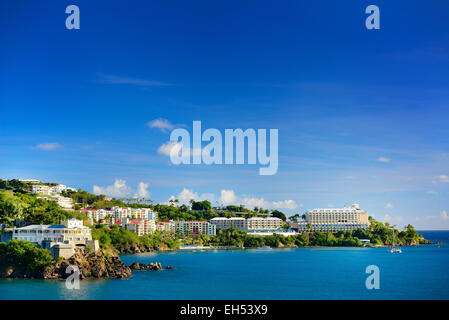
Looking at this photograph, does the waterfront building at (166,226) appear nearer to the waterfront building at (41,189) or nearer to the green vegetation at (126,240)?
the green vegetation at (126,240)

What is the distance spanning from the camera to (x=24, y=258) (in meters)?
23.3

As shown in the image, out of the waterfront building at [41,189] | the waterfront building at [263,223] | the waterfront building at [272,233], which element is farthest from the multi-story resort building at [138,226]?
the waterfront building at [263,223]

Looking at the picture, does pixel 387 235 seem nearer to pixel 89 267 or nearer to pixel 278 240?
pixel 278 240

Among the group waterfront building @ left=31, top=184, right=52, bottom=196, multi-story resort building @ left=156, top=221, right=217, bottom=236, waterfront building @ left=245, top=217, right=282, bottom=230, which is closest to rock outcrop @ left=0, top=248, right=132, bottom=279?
multi-story resort building @ left=156, top=221, right=217, bottom=236

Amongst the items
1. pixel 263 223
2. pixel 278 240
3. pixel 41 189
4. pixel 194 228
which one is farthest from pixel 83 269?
pixel 263 223

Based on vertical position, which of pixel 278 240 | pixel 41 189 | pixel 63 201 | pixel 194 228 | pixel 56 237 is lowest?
pixel 278 240

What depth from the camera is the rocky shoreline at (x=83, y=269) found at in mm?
23031

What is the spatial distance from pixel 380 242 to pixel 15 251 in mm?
52326

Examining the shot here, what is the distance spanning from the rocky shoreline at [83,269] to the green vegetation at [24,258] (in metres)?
0.10

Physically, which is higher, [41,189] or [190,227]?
[41,189]

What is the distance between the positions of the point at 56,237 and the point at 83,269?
2.42m

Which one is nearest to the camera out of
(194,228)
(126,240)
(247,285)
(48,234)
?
(247,285)
